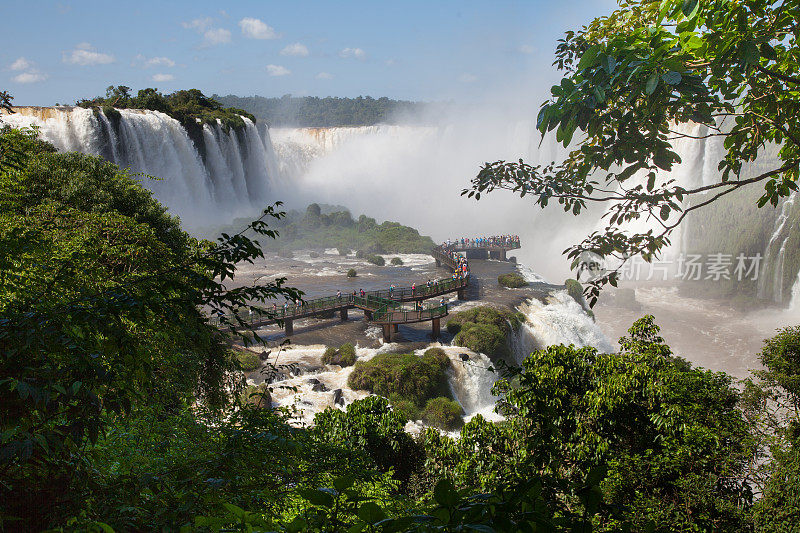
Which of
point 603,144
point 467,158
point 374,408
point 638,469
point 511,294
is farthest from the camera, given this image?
point 467,158

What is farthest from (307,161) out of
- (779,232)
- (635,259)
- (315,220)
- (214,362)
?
(214,362)

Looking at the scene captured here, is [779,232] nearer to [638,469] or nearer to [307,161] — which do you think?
[638,469]

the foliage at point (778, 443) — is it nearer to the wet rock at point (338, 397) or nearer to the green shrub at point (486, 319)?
the wet rock at point (338, 397)

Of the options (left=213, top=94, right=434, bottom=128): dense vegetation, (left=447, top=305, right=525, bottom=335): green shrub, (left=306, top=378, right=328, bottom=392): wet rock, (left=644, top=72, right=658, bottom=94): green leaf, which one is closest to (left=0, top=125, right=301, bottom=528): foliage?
(left=644, top=72, right=658, bottom=94): green leaf

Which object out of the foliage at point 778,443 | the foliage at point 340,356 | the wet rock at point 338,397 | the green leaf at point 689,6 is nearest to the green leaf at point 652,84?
the green leaf at point 689,6

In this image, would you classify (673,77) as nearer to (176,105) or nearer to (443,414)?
(443,414)

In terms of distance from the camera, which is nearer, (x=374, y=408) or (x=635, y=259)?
(x=374, y=408)

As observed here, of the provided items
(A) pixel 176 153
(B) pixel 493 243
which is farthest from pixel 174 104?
(B) pixel 493 243
